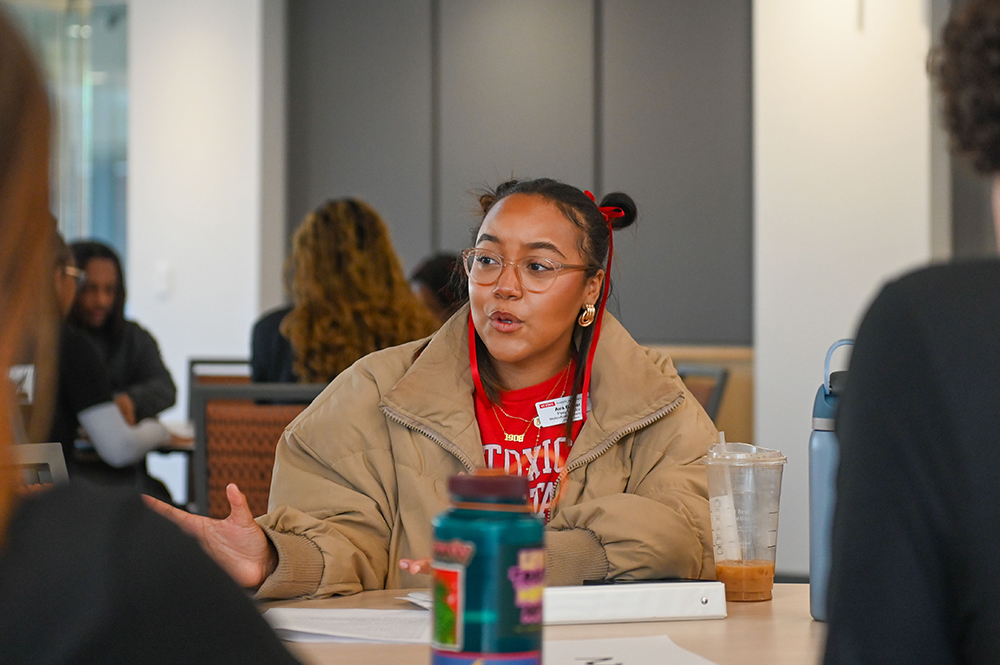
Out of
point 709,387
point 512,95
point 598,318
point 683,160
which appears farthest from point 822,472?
point 512,95

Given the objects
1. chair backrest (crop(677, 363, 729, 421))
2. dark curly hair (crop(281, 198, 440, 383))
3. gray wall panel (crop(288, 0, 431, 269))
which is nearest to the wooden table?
dark curly hair (crop(281, 198, 440, 383))

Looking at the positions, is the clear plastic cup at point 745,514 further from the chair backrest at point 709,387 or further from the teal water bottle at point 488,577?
the chair backrest at point 709,387

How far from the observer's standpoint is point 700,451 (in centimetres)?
175

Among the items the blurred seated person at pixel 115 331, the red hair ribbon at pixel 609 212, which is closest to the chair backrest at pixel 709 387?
the red hair ribbon at pixel 609 212

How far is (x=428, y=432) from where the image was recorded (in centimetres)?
175

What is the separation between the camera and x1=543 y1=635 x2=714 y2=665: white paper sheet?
3.62 feet

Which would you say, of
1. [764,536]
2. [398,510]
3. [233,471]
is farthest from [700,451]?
[233,471]

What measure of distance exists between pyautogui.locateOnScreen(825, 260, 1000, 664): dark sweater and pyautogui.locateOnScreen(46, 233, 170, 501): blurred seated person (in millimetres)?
2551

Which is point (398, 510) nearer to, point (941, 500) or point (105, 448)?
point (941, 500)

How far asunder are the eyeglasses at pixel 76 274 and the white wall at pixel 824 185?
8.43 feet

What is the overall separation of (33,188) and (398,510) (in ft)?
4.02

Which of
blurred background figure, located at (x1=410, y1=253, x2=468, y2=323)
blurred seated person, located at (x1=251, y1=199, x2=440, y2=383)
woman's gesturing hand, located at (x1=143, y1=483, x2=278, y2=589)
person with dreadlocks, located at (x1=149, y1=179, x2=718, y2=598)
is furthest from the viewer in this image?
blurred background figure, located at (x1=410, y1=253, x2=468, y2=323)

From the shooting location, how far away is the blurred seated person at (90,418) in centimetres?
297

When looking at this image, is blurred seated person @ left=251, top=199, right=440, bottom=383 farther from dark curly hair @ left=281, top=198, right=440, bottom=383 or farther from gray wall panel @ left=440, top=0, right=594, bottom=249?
gray wall panel @ left=440, top=0, right=594, bottom=249
